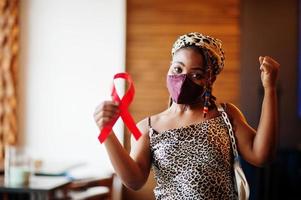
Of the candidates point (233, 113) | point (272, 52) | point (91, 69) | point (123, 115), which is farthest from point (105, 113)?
point (272, 52)

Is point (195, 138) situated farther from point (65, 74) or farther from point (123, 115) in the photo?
point (65, 74)

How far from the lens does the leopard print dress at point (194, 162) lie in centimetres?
112

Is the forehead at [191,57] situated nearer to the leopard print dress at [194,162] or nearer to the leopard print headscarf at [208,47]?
the leopard print headscarf at [208,47]

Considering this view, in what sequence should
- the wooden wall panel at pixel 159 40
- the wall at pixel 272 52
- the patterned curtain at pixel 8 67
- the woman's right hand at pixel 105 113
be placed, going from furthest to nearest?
the wall at pixel 272 52
the patterned curtain at pixel 8 67
the wooden wall panel at pixel 159 40
the woman's right hand at pixel 105 113

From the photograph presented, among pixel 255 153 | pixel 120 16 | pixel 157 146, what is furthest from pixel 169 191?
pixel 120 16

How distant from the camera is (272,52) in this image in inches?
187

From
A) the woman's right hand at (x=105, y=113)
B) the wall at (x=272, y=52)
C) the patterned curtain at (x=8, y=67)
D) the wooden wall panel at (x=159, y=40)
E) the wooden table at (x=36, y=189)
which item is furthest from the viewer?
the wall at (x=272, y=52)

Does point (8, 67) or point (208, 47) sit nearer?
point (208, 47)

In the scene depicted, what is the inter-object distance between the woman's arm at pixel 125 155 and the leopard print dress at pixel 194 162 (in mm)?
23

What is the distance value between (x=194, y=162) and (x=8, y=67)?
10.3ft

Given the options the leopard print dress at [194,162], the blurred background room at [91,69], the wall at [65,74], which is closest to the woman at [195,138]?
the leopard print dress at [194,162]

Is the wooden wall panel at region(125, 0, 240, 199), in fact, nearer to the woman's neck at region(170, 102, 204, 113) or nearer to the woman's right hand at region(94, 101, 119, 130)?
the woman's neck at region(170, 102, 204, 113)

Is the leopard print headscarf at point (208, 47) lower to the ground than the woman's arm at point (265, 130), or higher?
higher

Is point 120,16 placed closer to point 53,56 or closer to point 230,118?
point 53,56
